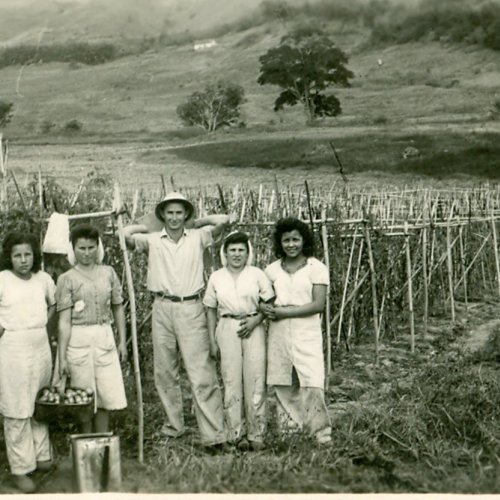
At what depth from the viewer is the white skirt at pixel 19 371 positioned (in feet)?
10.4

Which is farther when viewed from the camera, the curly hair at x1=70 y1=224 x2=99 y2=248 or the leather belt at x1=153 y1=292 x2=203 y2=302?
the leather belt at x1=153 y1=292 x2=203 y2=302

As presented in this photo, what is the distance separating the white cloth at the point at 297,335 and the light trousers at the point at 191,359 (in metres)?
0.32

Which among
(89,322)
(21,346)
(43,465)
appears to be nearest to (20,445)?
(43,465)

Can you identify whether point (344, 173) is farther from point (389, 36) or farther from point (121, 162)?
point (121, 162)

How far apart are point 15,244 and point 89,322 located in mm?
481

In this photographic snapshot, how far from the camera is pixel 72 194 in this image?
5914 mm

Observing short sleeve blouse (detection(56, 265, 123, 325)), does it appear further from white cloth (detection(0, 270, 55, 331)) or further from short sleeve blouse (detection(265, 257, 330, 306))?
short sleeve blouse (detection(265, 257, 330, 306))

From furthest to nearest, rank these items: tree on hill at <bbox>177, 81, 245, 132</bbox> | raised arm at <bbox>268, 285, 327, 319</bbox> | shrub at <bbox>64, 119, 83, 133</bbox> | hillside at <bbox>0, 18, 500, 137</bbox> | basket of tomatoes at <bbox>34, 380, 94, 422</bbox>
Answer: shrub at <bbox>64, 119, 83, 133</bbox> < tree on hill at <bbox>177, 81, 245, 132</bbox> < hillside at <bbox>0, 18, 500, 137</bbox> < raised arm at <bbox>268, 285, 327, 319</bbox> < basket of tomatoes at <bbox>34, 380, 94, 422</bbox>

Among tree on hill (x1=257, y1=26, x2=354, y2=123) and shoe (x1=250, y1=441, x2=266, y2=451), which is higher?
tree on hill (x1=257, y1=26, x2=354, y2=123)

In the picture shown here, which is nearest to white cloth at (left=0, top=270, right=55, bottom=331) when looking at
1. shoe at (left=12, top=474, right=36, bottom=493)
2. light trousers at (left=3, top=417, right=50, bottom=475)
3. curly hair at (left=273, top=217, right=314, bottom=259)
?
light trousers at (left=3, top=417, right=50, bottom=475)

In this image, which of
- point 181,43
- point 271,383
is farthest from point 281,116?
point 271,383

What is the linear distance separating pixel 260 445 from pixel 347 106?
2913mm

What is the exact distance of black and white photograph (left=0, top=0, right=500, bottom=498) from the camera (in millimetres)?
3215

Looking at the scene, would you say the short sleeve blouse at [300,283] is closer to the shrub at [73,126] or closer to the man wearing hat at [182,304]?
the man wearing hat at [182,304]
